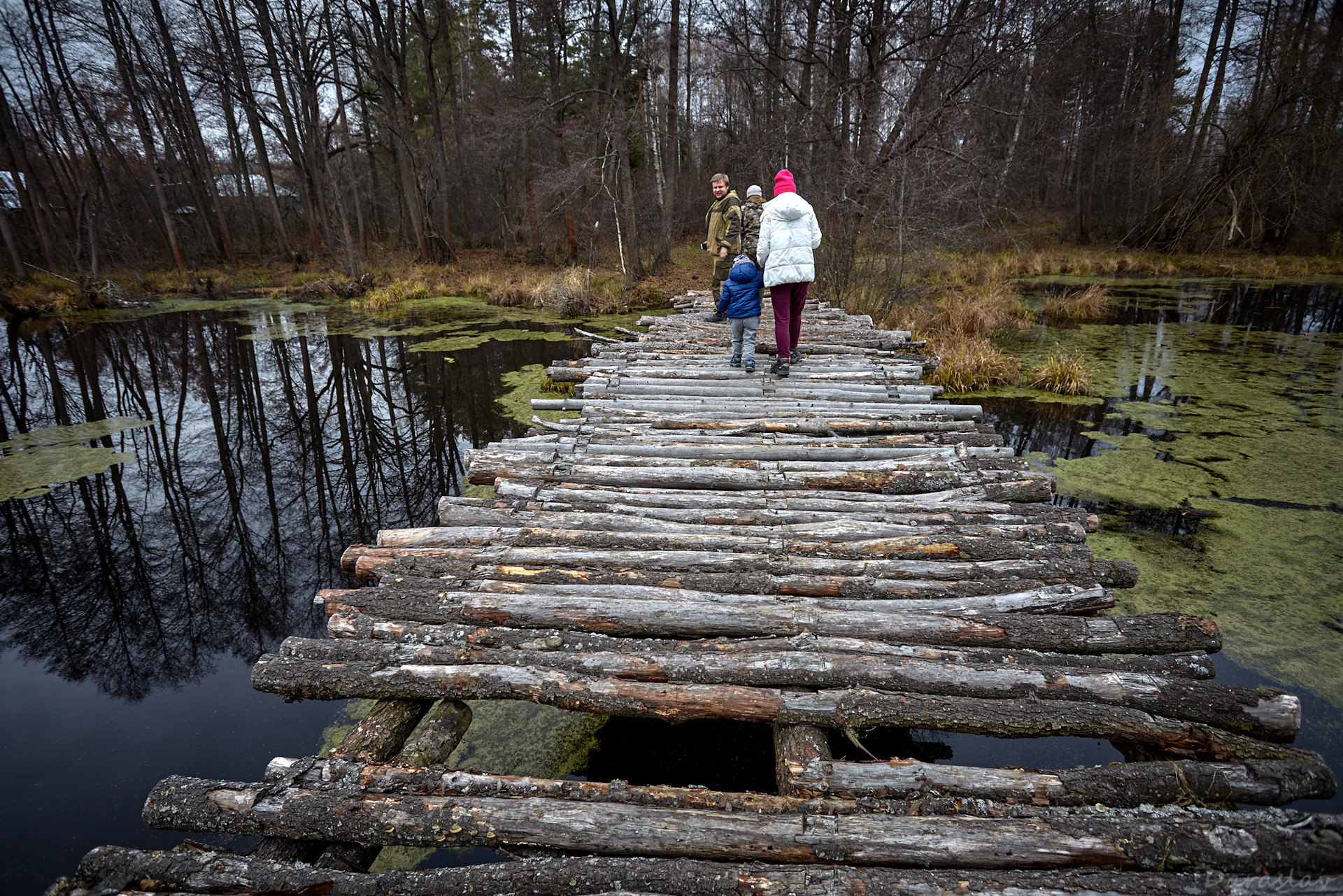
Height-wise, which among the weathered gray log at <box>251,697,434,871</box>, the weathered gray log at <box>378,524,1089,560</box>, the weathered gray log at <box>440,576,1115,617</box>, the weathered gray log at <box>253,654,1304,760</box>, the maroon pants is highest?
the maroon pants

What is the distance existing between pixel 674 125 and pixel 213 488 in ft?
51.0

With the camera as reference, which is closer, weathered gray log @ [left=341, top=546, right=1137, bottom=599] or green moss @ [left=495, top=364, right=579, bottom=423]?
weathered gray log @ [left=341, top=546, right=1137, bottom=599]

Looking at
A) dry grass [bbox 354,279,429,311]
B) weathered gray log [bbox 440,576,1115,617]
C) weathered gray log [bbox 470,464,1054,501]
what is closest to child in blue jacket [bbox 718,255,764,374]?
weathered gray log [bbox 470,464,1054,501]

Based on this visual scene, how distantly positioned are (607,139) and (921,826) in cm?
1575

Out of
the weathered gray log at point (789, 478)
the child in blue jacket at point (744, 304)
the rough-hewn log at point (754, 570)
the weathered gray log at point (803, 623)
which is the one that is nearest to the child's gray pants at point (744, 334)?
the child in blue jacket at point (744, 304)

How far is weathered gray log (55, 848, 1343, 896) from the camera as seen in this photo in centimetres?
149

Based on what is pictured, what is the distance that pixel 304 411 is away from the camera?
8.15 m

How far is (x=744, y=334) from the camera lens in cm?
593

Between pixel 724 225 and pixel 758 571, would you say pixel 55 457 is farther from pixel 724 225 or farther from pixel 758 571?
pixel 758 571

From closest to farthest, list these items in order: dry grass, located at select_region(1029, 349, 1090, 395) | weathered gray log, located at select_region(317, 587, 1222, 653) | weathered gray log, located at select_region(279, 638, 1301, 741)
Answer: weathered gray log, located at select_region(279, 638, 1301, 741), weathered gray log, located at select_region(317, 587, 1222, 653), dry grass, located at select_region(1029, 349, 1090, 395)

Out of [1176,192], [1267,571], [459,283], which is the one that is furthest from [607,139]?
[1176,192]

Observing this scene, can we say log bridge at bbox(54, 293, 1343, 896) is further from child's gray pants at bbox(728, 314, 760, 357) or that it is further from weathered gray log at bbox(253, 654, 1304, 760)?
child's gray pants at bbox(728, 314, 760, 357)

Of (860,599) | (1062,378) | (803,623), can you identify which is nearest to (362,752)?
(803,623)

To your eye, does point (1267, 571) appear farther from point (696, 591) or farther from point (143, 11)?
point (143, 11)
